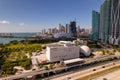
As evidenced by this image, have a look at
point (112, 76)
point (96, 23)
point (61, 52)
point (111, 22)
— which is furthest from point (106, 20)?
point (112, 76)

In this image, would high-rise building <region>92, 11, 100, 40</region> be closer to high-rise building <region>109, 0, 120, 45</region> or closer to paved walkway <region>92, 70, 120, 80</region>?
high-rise building <region>109, 0, 120, 45</region>

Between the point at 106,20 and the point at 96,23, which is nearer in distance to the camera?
the point at 106,20

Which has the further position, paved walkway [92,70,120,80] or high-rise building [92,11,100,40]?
high-rise building [92,11,100,40]

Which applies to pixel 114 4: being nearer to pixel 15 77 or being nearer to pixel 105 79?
pixel 105 79

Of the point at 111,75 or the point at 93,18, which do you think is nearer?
the point at 111,75

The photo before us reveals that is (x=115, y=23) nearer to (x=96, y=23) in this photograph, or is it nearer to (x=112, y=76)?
(x=96, y=23)

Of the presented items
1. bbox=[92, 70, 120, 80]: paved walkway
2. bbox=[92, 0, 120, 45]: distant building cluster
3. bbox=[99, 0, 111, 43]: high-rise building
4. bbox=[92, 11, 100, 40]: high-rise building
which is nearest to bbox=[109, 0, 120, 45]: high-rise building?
bbox=[92, 0, 120, 45]: distant building cluster

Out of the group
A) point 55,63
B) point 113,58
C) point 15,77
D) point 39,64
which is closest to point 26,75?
point 15,77

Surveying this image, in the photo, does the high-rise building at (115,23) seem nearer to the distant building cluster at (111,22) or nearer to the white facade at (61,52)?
the distant building cluster at (111,22)
